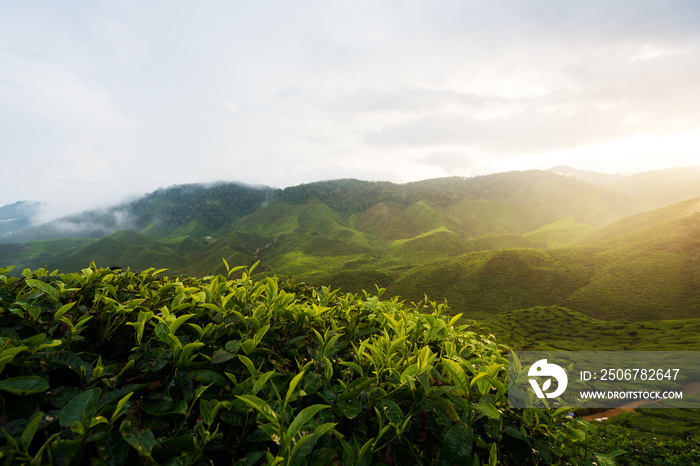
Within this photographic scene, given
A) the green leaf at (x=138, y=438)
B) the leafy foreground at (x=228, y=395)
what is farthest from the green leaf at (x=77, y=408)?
the green leaf at (x=138, y=438)

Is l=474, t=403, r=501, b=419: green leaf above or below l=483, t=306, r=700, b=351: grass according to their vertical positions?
above

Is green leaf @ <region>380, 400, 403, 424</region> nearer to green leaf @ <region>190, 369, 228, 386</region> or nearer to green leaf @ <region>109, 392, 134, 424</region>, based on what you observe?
green leaf @ <region>190, 369, 228, 386</region>

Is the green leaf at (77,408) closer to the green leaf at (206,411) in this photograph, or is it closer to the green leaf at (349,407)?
the green leaf at (206,411)

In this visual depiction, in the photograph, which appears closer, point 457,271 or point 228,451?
point 228,451

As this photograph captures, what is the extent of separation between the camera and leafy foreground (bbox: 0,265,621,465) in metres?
1.00

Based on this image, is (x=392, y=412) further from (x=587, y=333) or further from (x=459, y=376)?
(x=587, y=333)

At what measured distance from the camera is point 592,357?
31.0 ft

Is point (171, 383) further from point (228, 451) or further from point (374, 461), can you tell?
point (374, 461)

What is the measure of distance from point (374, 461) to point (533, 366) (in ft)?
3.96

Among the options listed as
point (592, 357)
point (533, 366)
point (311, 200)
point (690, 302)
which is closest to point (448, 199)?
point (311, 200)

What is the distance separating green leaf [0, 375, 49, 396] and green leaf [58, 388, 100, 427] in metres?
0.10

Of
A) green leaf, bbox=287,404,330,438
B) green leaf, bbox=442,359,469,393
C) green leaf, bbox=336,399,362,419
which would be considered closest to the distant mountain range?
green leaf, bbox=442,359,469,393

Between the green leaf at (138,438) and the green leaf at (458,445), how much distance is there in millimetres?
1189

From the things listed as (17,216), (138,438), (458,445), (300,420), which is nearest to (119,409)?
(138,438)
